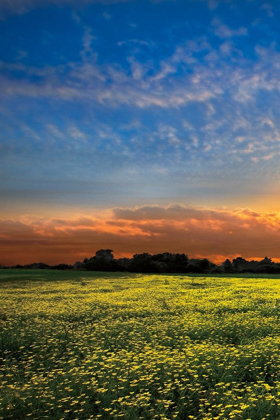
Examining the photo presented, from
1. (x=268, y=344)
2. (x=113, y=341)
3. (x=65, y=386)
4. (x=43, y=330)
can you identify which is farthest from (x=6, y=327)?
(x=268, y=344)

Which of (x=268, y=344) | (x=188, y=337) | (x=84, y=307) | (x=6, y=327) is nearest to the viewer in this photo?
(x=268, y=344)

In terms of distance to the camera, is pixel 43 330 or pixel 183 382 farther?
pixel 43 330

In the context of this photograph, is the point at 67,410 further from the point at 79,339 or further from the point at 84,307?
the point at 84,307

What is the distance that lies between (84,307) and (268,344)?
9.13 metres

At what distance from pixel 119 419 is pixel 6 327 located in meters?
8.09

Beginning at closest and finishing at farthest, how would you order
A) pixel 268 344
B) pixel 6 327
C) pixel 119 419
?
pixel 119 419, pixel 268 344, pixel 6 327

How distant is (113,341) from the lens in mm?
10344

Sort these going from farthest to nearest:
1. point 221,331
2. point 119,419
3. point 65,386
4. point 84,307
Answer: point 84,307 → point 221,331 → point 65,386 → point 119,419

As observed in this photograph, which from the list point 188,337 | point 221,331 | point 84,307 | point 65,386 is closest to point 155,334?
point 188,337

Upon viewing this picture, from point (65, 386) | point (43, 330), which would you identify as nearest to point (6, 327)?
point (43, 330)

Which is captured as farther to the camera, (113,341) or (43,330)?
(43,330)

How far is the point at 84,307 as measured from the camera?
54.4ft

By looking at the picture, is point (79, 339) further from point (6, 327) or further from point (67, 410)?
point (67, 410)

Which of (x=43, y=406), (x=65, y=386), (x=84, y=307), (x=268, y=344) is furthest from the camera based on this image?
(x=84, y=307)
